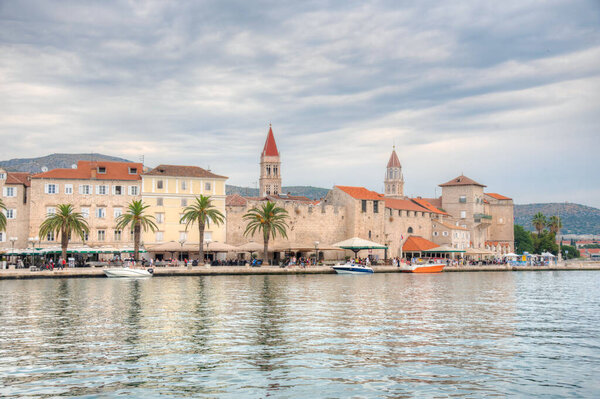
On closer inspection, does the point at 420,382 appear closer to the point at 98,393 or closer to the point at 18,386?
the point at 98,393

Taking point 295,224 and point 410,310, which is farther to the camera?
point 295,224

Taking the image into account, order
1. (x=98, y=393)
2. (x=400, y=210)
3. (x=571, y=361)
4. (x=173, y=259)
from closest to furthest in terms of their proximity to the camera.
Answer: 1. (x=98, y=393)
2. (x=571, y=361)
3. (x=173, y=259)
4. (x=400, y=210)

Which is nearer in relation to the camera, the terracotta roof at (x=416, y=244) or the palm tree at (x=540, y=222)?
the terracotta roof at (x=416, y=244)

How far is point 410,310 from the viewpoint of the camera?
2656 cm

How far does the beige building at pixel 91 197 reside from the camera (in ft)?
185

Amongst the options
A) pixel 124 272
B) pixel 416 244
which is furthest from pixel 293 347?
pixel 416 244

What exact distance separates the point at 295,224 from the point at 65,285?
109 ft

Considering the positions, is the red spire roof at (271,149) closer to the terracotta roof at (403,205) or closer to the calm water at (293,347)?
the terracotta roof at (403,205)

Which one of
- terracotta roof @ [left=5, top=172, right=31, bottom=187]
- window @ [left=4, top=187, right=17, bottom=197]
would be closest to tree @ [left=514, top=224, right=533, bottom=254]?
terracotta roof @ [left=5, top=172, right=31, bottom=187]

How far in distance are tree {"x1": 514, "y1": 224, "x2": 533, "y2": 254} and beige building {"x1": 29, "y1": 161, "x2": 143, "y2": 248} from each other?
75.8m

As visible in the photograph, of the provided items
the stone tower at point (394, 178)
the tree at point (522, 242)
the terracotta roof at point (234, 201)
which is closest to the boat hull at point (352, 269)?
the terracotta roof at point (234, 201)

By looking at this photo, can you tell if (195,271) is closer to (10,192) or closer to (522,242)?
(10,192)

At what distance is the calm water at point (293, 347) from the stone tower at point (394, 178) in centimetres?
10258

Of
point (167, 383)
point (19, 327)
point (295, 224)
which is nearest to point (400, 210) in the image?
point (295, 224)
